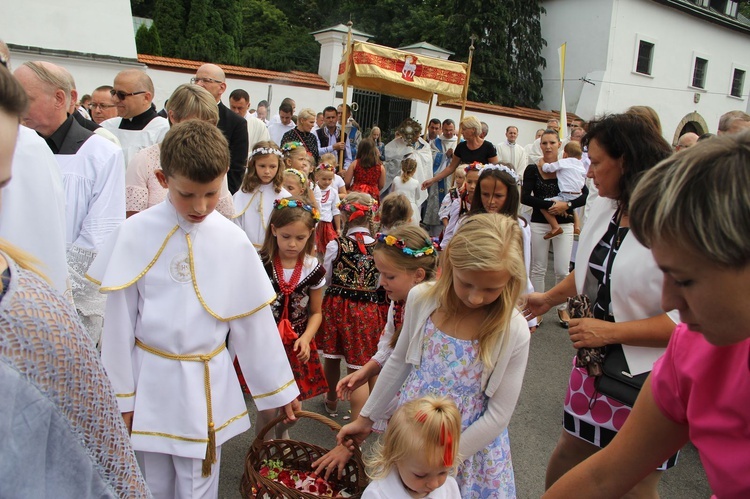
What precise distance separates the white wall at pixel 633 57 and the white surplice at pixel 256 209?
2189 centimetres

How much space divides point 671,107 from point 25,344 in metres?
31.1

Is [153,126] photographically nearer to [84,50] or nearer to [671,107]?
[84,50]

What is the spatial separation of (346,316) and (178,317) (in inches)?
73.6

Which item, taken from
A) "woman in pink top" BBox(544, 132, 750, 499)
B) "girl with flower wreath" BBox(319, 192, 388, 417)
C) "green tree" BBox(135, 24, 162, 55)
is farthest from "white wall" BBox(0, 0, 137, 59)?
"woman in pink top" BBox(544, 132, 750, 499)

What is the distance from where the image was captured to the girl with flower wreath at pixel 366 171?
8.77 m

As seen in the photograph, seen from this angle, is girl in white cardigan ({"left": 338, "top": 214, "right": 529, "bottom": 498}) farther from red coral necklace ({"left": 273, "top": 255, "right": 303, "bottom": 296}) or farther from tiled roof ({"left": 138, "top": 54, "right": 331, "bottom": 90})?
tiled roof ({"left": 138, "top": 54, "right": 331, "bottom": 90})

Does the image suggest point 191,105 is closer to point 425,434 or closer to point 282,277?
point 282,277

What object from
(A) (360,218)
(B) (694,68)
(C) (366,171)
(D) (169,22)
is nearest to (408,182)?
(C) (366,171)

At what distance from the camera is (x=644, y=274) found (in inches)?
94.5

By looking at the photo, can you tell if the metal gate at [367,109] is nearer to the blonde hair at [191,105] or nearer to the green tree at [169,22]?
the green tree at [169,22]

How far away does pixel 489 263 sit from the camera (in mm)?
2291

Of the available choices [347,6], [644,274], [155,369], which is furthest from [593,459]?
[347,6]

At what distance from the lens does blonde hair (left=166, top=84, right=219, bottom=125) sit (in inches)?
153

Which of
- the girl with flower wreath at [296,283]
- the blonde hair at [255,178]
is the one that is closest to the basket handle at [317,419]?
the girl with flower wreath at [296,283]
